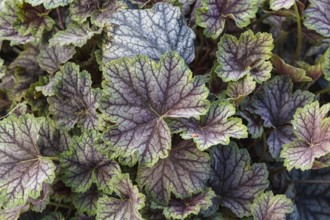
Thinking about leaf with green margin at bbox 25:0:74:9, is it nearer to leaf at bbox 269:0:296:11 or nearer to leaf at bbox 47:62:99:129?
leaf at bbox 47:62:99:129

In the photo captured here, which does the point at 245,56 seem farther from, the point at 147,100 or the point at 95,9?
the point at 95,9

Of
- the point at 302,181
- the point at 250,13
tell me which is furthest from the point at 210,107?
the point at 302,181

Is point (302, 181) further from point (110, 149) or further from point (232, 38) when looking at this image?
point (110, 149)

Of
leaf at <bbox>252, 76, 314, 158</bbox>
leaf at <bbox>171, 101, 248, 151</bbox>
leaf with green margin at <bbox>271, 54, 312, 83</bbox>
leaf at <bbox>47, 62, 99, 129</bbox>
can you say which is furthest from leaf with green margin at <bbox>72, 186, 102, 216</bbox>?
leaf with green margin at <bbox>271, 54, 312, 83</bbox>

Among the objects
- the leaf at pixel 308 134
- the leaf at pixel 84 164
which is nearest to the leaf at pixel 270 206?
the leaf at pixel 308 134

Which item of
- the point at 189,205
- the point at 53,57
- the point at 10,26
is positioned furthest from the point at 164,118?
the point at 10,26
